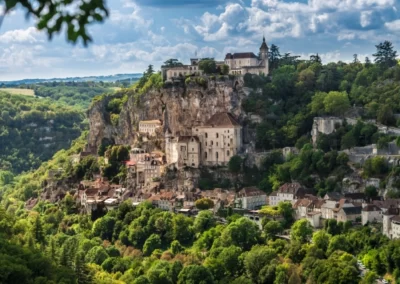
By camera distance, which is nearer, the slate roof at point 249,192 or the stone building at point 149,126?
Answer: the slate roof at point 249,192

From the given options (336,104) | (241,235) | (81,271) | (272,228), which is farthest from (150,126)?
(81,271)

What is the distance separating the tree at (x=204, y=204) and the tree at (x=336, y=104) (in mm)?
13184

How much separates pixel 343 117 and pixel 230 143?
959cm

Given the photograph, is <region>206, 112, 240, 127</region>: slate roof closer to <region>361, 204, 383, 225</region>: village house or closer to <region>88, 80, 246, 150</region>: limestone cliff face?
<region>88, 80, 246, 150</region>: limestone cliff face

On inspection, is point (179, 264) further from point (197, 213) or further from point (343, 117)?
point (343, 117)

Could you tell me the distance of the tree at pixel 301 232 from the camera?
45062 millimetres

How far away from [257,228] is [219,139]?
43.3 ft

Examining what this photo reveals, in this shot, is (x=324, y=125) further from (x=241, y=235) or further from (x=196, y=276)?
(x=196, y=276)

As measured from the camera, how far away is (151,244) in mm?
50500

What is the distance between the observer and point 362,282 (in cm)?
3722

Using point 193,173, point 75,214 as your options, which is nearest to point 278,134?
point 193,173

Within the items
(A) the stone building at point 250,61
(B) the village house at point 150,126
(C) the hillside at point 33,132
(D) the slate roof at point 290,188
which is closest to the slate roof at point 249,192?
(D) the slate roof at point 290,188

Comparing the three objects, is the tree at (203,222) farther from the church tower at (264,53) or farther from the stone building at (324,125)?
the church tower at (264,53)

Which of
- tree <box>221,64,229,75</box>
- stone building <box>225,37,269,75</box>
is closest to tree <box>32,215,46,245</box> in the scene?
tree <box>221,64,229,75</box>
